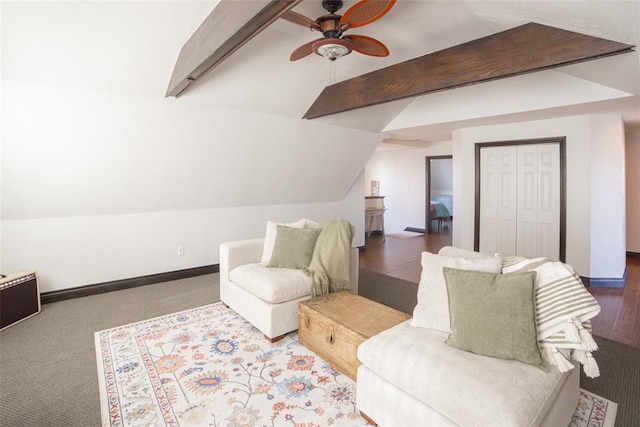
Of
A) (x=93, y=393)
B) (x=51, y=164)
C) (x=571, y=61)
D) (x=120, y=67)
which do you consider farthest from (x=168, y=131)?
(x=571, y=61)

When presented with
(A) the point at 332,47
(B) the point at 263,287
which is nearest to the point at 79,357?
(B) the point at 263,287

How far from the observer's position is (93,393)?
2072mm

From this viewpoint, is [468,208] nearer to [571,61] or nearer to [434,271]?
[571,61]

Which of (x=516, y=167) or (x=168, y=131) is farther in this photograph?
(x=516, y=167)

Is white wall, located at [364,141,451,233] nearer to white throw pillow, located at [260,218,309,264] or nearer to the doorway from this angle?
the doorway

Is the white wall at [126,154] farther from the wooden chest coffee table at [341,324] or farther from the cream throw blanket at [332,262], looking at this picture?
the wooden chest coffee table at [341,324]

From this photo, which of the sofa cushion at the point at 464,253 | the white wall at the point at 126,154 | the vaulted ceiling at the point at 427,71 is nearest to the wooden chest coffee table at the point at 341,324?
the sofa cushion at the point at 464,253

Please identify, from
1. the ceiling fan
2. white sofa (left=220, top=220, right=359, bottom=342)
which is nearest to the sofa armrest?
white sofa (left=220, top=220, right=359, bottom=342)

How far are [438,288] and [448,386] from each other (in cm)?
62

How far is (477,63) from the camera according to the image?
2740mm

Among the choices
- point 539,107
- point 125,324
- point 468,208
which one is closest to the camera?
point 125,324

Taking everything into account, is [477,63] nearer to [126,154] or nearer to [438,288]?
[438,288]

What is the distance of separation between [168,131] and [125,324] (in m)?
1.96

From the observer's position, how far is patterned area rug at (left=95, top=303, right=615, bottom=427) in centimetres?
187
